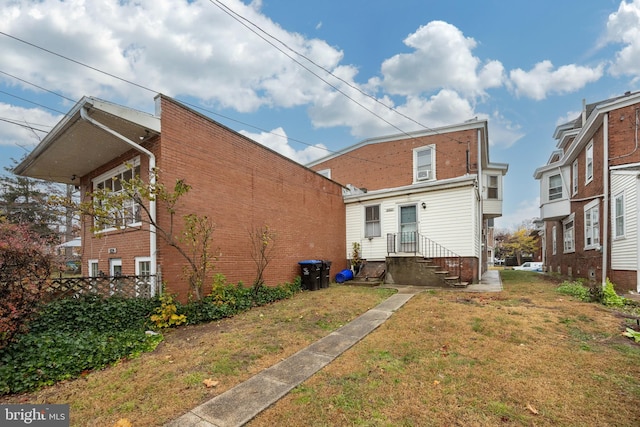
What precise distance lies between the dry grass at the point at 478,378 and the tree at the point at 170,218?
4.22 m

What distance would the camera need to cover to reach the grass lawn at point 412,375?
9.03 ft

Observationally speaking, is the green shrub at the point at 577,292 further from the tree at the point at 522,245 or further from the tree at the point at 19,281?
the tree at the point at 522,245

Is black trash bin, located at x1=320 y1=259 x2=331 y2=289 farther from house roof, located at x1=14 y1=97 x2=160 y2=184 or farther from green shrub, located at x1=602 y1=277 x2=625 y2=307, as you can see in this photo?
green shrub, located at x1=602 y1=277 x2=625 y2=307

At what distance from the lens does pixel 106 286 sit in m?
6.03

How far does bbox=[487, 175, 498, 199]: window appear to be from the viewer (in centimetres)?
1753

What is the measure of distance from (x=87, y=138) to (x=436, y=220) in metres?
12.0

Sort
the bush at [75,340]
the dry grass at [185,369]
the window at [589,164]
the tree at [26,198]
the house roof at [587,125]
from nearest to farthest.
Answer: the dry grass at [185,369] < the bush at [75,340] < the house roof at [587,125] < the window at [589,164] < the tree at [26,198]

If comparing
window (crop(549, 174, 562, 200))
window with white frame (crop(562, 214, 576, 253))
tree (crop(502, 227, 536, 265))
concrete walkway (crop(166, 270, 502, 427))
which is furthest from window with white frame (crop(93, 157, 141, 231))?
tree (crop(502, 227, 536, 265))

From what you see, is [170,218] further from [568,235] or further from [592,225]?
[568,235]

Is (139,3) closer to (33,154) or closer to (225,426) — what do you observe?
(33,154)

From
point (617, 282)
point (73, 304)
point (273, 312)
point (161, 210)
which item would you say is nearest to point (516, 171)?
point (617, 282)

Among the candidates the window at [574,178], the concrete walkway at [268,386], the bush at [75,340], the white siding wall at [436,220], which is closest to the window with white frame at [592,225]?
the window at [574,178]

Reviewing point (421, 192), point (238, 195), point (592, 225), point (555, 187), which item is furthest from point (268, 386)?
point (555, 187)

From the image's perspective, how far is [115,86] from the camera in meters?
8.08
